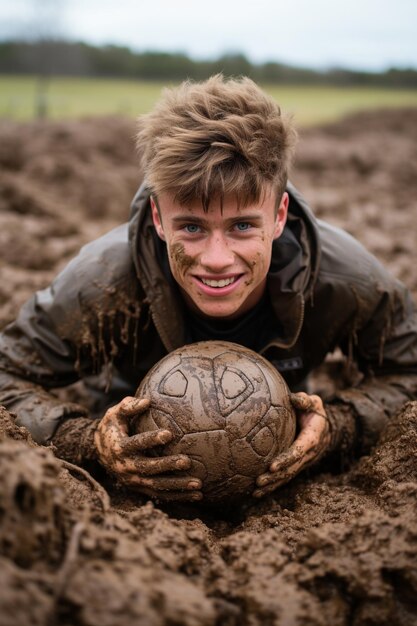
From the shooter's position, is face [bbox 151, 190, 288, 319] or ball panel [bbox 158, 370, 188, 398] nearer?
ball panel [bbox 158, 370, 188, 398]

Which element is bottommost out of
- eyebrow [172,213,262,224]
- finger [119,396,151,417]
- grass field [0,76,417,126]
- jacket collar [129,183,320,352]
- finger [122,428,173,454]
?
finger [122,428,173,454]

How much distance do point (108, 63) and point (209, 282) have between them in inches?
1447

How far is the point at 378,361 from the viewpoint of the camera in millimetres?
4203

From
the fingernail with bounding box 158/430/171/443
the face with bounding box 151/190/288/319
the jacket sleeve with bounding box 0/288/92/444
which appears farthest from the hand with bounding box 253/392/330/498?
the jacket sleeve with bounding box 0/288/92/444

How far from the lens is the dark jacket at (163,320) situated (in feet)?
12.2

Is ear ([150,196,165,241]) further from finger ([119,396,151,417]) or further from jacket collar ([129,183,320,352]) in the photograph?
finger ([119,396,151,417])

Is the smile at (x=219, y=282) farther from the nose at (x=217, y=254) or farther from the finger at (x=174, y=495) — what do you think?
the finger at (x=174, y=495)

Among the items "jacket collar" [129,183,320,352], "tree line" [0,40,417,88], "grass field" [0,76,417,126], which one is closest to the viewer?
"jacket collar" [129,183,320,352]

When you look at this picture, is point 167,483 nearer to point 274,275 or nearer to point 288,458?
point 288,458

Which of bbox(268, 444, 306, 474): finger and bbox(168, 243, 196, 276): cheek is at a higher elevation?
bbox(168, 243, 196, 276): cheek

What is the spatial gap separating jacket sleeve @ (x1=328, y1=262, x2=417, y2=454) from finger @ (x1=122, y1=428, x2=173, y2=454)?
1.15 meters

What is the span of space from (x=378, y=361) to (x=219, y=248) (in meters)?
1.54

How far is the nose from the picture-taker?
325cm

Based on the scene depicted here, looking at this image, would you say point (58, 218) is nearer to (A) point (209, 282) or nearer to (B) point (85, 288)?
(B) point (85, 288)
